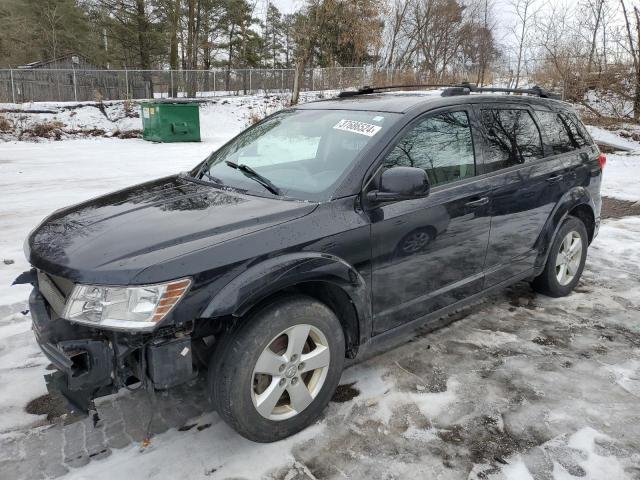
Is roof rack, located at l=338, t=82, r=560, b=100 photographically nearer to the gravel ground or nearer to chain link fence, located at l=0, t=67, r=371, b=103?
the gravel ground

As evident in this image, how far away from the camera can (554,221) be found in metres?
4.09

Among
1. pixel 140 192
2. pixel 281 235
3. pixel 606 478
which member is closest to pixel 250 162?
pixel 140 192

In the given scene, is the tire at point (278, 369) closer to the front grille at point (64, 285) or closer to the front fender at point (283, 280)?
the front fender at point (283, 280)

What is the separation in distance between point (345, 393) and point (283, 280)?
1020 mm

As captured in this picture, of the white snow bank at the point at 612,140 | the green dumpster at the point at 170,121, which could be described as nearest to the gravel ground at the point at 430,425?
the white snow bank at the point at 612,140

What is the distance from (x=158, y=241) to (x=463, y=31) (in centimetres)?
3729

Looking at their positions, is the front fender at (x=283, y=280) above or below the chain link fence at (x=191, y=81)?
below

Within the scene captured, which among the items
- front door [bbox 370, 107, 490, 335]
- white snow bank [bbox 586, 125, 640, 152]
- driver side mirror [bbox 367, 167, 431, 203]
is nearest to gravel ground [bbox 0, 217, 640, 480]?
front door [bbox 370, 107, 490, 335]

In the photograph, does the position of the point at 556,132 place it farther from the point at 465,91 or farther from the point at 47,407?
the point at 47,407

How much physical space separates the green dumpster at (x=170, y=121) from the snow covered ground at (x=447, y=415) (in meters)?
11.9

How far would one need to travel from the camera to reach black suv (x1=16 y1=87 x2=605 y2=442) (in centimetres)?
211

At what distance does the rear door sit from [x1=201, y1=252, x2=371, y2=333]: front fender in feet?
4.44

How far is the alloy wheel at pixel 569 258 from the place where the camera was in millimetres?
4344

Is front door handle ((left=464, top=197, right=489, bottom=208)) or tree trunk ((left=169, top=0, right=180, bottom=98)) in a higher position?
tree trunk ((left=169, top=0, right=180, bottom=98))
